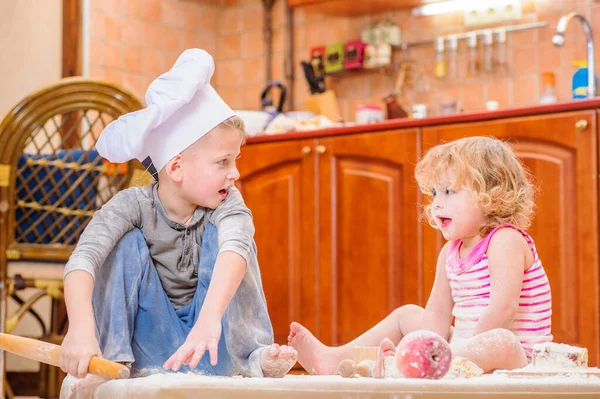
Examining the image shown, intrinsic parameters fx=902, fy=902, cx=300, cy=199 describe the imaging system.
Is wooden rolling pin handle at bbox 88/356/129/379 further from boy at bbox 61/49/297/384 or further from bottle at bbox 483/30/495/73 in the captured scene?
bottle at bbox 483/30/495/73

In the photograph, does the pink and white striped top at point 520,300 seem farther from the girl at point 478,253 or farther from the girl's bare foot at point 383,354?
the girl's bare foot at point 383,354

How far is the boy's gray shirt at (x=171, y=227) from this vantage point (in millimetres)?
1588

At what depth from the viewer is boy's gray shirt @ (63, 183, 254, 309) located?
5.21ft

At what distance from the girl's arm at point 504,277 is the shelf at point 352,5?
2.05 meters

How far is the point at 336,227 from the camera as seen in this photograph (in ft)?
9.98

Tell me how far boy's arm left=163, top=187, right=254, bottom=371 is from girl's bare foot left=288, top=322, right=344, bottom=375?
331 millimetres

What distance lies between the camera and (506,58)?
347 cm

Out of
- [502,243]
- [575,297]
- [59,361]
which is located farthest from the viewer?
[575,297]

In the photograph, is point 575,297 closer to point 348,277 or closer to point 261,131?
point 348,277

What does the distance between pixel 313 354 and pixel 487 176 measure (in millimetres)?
509

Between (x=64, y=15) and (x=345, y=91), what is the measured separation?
1.23 metres

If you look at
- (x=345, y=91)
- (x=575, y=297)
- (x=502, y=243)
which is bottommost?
(x=575, y=297)

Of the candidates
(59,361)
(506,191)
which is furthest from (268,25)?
(59,361)

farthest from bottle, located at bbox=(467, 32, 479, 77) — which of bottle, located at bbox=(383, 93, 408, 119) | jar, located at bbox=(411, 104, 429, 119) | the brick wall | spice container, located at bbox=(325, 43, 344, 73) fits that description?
spice container, located at bbox=(325, 43, 344, 73)
